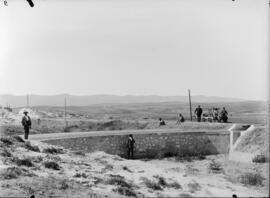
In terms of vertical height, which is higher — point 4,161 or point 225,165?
point 4,161

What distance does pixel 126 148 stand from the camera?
25359mm

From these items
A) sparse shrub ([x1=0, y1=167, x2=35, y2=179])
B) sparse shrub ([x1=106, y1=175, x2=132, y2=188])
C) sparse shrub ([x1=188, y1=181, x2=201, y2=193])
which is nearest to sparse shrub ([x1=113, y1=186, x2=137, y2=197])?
sparse shrub ([x1=106, y1=175, x2=132, y2=188])

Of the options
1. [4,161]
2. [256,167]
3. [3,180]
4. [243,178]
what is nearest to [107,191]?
[3,180]

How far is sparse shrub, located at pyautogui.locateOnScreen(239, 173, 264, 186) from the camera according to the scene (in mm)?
17484

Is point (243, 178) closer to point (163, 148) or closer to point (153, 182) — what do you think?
point (153, 182)

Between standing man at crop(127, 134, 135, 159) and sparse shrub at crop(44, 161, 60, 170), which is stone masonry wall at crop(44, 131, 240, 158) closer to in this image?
standing man at crop(127, 134, 135, 159)

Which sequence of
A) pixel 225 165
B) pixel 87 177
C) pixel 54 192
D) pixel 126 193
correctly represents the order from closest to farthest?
1. pixel 54 192
2. pixel 126 193
3. pixel 87 177
4. pixel 225 165

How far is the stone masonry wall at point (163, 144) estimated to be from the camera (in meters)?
24.2

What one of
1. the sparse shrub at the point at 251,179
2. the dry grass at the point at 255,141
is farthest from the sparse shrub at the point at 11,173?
the dry grass at the point at 255,141

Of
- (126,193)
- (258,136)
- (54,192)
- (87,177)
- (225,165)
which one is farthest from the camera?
(258,136)

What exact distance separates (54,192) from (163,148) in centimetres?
1505

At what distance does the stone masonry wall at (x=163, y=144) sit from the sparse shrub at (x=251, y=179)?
25.7 feet

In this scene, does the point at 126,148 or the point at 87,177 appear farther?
the point at 126,148

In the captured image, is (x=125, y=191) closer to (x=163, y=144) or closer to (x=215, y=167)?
(x=215, y=167)
